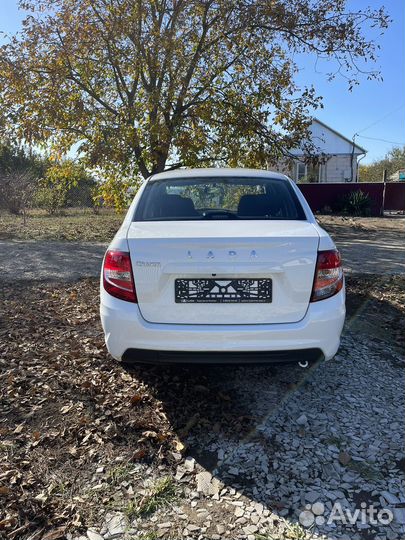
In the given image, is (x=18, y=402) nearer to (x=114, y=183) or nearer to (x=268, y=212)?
(x=268, y=212)

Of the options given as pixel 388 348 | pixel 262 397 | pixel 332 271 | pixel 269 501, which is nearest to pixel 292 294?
pixel 332 271

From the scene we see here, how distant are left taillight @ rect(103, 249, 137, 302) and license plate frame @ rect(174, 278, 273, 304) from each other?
34cm

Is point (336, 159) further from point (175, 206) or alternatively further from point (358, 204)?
point (175, 206)

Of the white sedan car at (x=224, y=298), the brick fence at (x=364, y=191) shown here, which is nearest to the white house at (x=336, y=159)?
the brick fence at (x=364, y=191)

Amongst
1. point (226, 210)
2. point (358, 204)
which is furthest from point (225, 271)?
point (358, 204)

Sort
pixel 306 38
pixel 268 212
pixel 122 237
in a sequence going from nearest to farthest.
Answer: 1. pixel 122 237
2. pixel 268 212
3. pixel 306 38

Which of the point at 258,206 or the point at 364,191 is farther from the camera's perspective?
the point at 364,191

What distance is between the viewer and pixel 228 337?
8.66 feet

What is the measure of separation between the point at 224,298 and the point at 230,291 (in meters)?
0.06

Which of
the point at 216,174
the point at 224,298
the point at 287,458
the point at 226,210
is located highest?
the point at 216,174

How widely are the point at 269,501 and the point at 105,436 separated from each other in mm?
1084

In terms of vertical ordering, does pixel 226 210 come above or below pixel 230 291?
above

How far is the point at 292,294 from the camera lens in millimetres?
2684

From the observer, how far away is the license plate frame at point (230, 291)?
8.75ft
